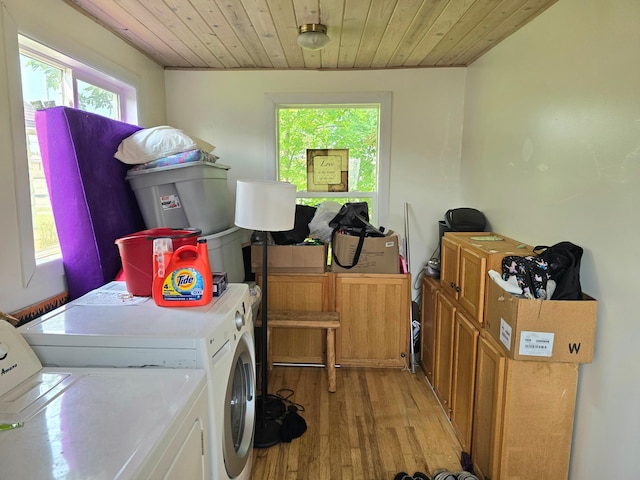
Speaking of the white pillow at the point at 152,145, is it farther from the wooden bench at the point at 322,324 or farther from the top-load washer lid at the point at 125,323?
the wooden bench at the point at 322,324

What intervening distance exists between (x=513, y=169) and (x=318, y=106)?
1.61m

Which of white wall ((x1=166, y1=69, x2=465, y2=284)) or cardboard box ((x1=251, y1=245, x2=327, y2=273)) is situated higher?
white wall ((x1=166, y1=69, x2=465, y2=284))

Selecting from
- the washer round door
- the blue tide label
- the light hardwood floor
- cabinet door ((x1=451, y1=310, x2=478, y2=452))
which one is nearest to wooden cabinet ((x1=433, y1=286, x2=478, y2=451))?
cabinet door ((x1=451, y1=310, x2=478, y2=452))

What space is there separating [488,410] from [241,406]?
1113 mm

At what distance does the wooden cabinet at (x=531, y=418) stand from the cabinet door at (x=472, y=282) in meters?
0.29

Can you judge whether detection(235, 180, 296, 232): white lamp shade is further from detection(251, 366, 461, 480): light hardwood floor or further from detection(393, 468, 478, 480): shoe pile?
detection(393, 468, 478, 480): shoe pile

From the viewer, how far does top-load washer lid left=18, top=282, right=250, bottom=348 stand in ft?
3.95

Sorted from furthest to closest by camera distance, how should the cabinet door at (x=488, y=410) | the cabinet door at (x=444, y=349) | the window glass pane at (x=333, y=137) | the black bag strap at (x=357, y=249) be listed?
the window glass pane at (x=333, y=137)
the black bag strap at (x=357, y=249)
the cabinet door at (x=444, y=349)
the cabinet door at (x=488, y=410)

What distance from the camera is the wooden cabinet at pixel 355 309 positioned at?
9.35 ft

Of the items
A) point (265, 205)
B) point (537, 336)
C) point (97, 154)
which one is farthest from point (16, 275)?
point (537, 336)

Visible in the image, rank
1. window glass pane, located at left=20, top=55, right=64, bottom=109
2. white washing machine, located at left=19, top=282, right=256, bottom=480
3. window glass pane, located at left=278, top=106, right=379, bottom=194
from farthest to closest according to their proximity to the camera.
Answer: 1. window glass pane, located at left=278, top=106, right=379, bottom=194
2. window glass pane, located at left=20, top=55, right=64, bottom=109
3. white washing machine, located at left=19, top=282, right=256, bottom=480

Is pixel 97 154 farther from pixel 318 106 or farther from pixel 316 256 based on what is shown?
pixel 318 106

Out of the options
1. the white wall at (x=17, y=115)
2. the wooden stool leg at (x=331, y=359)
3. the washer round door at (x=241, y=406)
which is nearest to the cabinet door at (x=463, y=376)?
the wooden stool leg at (x=331, y=359)

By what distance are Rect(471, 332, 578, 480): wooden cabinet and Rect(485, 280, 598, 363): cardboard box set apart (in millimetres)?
62
